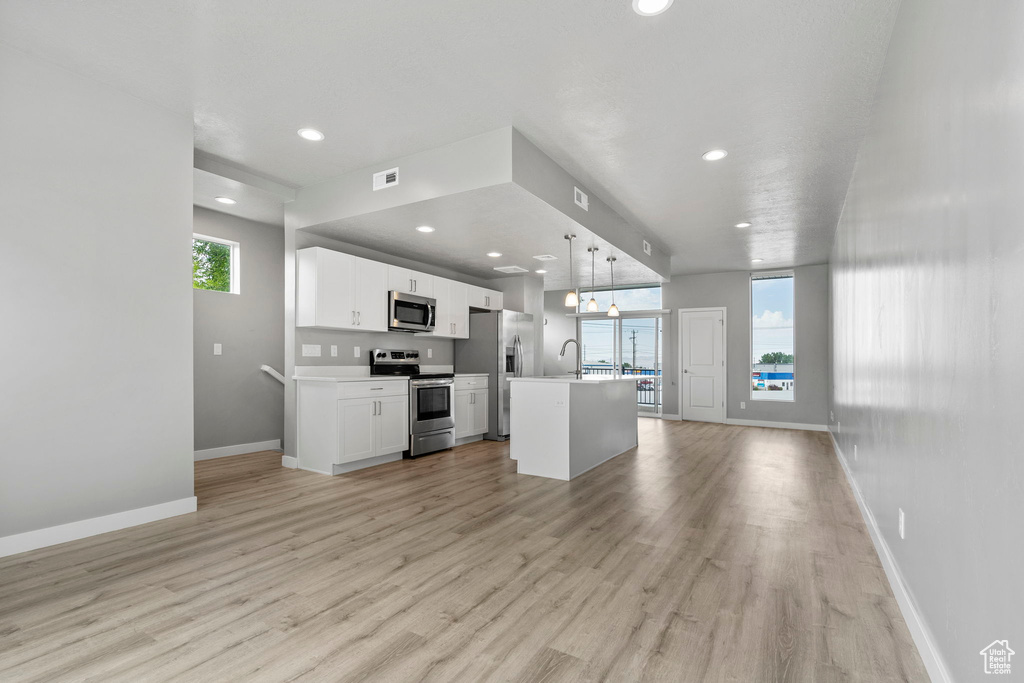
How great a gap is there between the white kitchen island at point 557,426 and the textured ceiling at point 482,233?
1468 millimetres

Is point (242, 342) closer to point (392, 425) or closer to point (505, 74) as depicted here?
point (392, 425)

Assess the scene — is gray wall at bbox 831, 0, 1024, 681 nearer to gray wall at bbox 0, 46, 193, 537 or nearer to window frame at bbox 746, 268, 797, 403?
gray wall at bbox 0, 46, 193, 537

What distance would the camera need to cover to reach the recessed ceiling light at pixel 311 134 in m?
3.60

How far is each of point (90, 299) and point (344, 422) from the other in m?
2.19

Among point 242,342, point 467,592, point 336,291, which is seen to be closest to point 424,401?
point 336,291

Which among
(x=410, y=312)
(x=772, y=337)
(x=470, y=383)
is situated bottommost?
(x=470, y=383)

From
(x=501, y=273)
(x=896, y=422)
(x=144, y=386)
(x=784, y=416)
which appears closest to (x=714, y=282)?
(x=784, y=416)

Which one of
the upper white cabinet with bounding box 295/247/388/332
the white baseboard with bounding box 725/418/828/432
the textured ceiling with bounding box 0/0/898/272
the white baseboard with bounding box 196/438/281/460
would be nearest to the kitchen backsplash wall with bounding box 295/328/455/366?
the upper white cabinet with bounding box 295/247/388/332

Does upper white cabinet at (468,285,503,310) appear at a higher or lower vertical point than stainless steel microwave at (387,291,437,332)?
higher

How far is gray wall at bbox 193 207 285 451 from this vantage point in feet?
17.4

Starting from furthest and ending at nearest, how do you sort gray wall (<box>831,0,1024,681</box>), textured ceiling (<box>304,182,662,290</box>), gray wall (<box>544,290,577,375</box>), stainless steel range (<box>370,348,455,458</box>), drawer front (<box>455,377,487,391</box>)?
1. gray wall (<box>544,290,577,375</box>)
2. drawer front (<box>455,377,487,391</box>)
3. stainless steel range (<box>370,348,455,458</box>)
4. textured ceiling (<box>304,182,662,290</box>)
5. gray wall (<box>831,0,1024,681</box>)

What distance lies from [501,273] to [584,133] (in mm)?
3918

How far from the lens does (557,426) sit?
456 cm

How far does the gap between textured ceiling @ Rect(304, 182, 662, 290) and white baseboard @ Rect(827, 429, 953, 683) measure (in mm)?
3102
